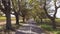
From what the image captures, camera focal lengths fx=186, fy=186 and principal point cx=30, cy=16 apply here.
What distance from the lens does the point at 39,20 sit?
62312 mm

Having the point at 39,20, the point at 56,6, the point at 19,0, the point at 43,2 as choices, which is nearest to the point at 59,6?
the point at 56,6

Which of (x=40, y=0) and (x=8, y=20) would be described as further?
(x=40, y=0)

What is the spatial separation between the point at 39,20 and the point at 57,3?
34.6 metres

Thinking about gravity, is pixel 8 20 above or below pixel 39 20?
above

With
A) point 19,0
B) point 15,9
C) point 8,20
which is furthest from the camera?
point 15,9

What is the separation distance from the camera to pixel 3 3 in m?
21.8

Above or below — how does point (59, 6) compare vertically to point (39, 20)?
above

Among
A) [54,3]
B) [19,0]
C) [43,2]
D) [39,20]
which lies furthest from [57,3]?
[39,20]

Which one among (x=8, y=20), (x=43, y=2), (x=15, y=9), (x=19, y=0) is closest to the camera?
(x=8, y=20)

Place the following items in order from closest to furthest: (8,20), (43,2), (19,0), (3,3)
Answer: (3,3)
(8,20)
(43,2)
(19,0)

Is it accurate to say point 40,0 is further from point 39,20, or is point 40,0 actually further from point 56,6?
point 39,20

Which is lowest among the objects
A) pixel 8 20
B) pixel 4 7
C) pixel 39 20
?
pixel 39 20

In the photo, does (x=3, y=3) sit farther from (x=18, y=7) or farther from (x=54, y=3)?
(x=18, y=7)

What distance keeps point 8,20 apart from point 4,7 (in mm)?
2102
